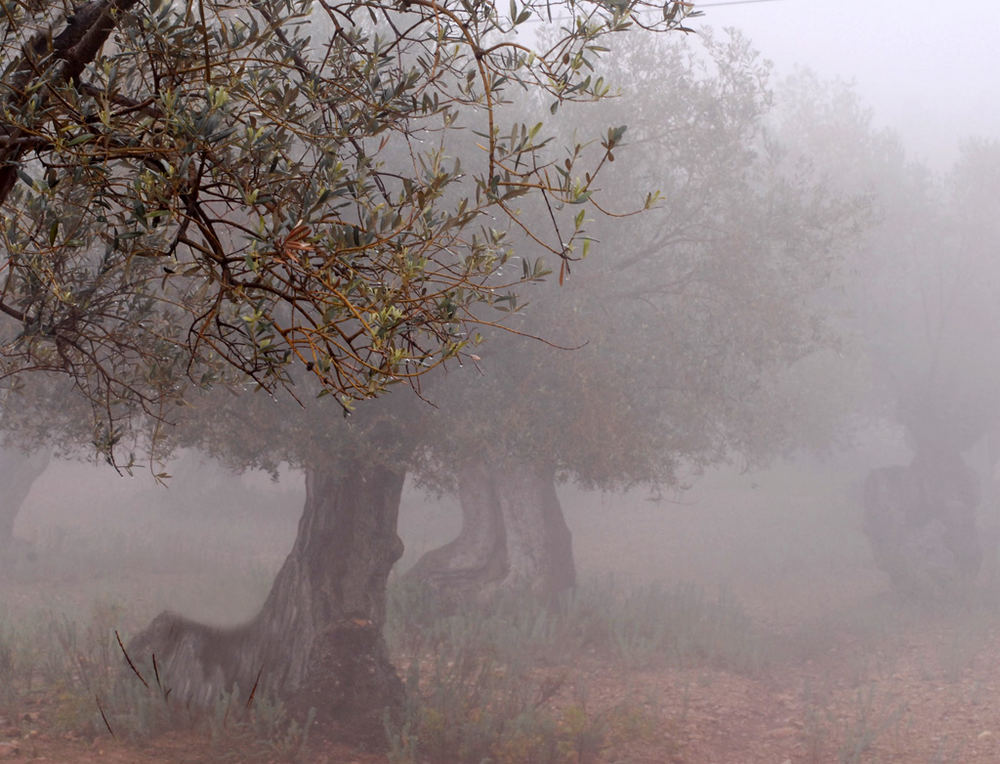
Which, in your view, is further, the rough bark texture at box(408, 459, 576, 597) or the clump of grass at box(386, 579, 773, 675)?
the rough bark texture at box(408, 459, 576, 597)

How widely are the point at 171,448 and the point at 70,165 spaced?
1003 cm

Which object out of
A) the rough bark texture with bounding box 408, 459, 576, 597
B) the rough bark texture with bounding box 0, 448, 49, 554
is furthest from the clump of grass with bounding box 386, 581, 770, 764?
the rough bark texture with bounding box 0, 448, 49, 554

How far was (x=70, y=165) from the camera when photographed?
12.6 feet

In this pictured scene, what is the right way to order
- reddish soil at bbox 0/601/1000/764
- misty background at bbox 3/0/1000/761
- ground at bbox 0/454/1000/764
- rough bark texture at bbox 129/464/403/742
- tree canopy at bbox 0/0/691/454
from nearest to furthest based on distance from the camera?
tree canopy at bbox 0/0/691/454, reddish soil at bbox 0/601/1000/764, ground at bbox 0/454/1000/764, rough bark texture at bbox 129/464/403/742, misty background at bbox 3/0/1000/761

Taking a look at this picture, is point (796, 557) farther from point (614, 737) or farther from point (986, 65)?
point (986, 65)

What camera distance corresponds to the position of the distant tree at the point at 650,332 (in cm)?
1555

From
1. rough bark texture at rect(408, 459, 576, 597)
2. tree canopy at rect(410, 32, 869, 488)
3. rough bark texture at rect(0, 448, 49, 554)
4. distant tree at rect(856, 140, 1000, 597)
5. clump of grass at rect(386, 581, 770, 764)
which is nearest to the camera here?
clump of grass at rect(386, 581, 770, 764)

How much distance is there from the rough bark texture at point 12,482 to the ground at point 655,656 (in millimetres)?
1598

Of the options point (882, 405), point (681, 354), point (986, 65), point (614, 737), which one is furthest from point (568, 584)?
point (986, 65)

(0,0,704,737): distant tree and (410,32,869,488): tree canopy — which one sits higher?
(410,32,869,488): tree canopy

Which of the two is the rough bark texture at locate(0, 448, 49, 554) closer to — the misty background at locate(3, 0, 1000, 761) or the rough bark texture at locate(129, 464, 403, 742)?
the misty background at locate(3, 0, 1000, 761)

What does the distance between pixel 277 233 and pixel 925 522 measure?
1164 inches

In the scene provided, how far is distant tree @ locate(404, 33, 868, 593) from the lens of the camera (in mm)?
15555

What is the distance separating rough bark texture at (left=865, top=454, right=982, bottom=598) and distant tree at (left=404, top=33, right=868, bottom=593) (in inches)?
326
